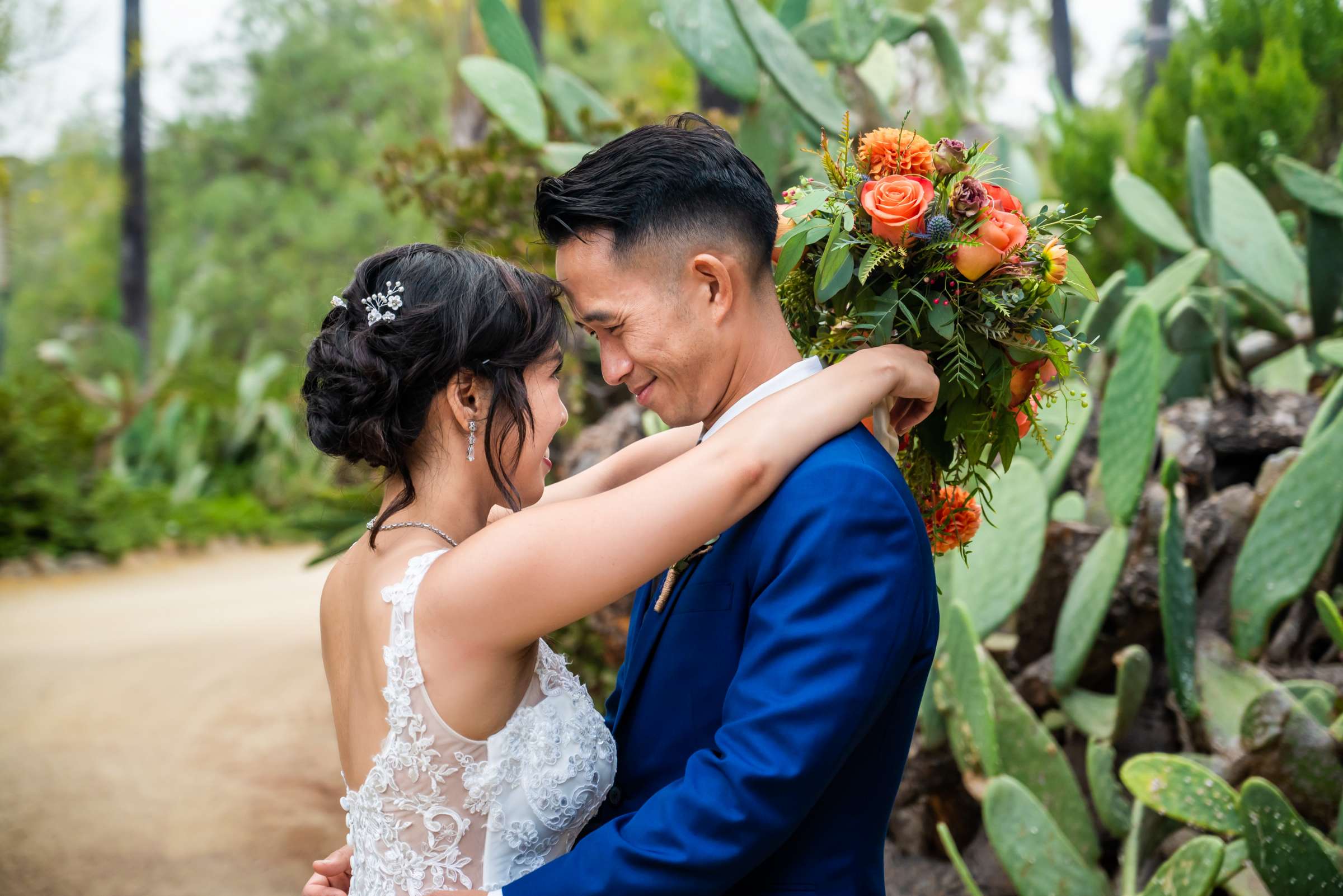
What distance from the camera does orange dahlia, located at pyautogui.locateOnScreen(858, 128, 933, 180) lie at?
74.8 inches

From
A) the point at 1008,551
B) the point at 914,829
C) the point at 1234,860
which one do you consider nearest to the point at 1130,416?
the point at 1008,551

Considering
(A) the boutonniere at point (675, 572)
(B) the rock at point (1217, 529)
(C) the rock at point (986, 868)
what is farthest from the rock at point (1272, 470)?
(A) the boutonniere at point (675, 572)

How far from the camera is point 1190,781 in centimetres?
336

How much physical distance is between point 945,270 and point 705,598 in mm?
672

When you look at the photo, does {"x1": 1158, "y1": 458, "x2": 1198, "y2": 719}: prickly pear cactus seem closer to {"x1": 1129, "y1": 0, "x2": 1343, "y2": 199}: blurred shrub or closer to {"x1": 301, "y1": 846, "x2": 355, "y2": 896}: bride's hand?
{"x1": 301, "y1": 846, "x2": 355, "y2": 896}: bride's hand

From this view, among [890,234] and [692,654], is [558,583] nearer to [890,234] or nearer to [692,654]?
[692,654]

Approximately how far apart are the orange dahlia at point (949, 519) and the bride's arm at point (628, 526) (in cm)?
57

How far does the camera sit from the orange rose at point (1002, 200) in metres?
1.90

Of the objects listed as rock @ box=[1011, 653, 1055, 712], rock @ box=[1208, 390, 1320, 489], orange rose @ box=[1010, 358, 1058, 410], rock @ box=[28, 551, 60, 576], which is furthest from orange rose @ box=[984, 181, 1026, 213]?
rock @ box=[28, 551, 60, 576]

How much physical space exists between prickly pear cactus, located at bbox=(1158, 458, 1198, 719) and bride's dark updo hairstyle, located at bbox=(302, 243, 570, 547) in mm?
2430

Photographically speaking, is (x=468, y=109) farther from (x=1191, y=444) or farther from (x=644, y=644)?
(x=644, y=644)

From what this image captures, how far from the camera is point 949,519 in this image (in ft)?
7.43

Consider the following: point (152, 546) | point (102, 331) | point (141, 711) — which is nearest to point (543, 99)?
point (141, 711)

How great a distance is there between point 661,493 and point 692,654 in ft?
1.13
